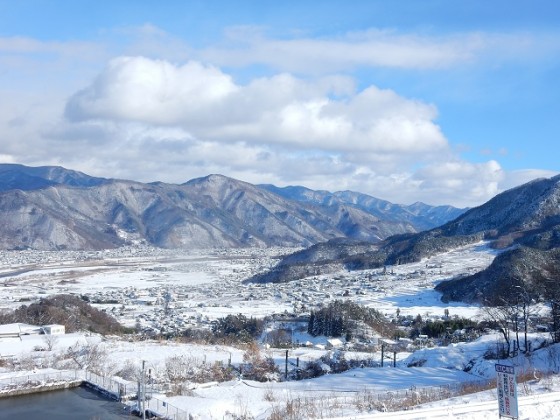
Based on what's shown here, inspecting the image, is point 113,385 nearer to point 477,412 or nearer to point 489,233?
point 477,412

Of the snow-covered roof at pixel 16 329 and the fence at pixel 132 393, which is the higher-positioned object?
the snow-covered roof at pixel 16 329

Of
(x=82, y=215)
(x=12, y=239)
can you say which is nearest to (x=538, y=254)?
(x=12, y=239)

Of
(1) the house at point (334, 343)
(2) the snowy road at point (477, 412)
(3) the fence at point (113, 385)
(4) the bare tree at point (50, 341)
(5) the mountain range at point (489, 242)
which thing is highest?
(5) the mountain range at point (489, 242)

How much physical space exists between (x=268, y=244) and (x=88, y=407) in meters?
158

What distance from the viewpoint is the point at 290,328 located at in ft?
118

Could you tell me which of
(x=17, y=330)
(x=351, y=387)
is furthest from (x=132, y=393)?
(x=17, y=330)

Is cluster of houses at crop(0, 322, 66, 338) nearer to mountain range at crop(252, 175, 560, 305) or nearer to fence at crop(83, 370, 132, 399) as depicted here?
fence at crop(83, 370, 132, 399)

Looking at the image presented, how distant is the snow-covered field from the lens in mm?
13422

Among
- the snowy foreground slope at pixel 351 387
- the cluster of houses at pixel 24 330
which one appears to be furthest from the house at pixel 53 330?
the snowy foreground slope at pixel 351 387

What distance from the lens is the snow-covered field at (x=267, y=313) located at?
13.4m

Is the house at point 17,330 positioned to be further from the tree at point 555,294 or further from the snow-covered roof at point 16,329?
the tree at point 555,294

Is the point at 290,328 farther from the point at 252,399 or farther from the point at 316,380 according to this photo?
the point at 252,399

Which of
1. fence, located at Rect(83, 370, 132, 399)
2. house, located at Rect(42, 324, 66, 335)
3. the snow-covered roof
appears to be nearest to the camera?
fence, located at Rect(83, 370, 132, 399)

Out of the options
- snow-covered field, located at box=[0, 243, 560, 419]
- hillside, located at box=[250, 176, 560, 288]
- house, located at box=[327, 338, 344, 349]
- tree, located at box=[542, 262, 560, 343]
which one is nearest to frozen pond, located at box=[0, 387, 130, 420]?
snow-covered field, located at box=[0, 243, 560, 419]
